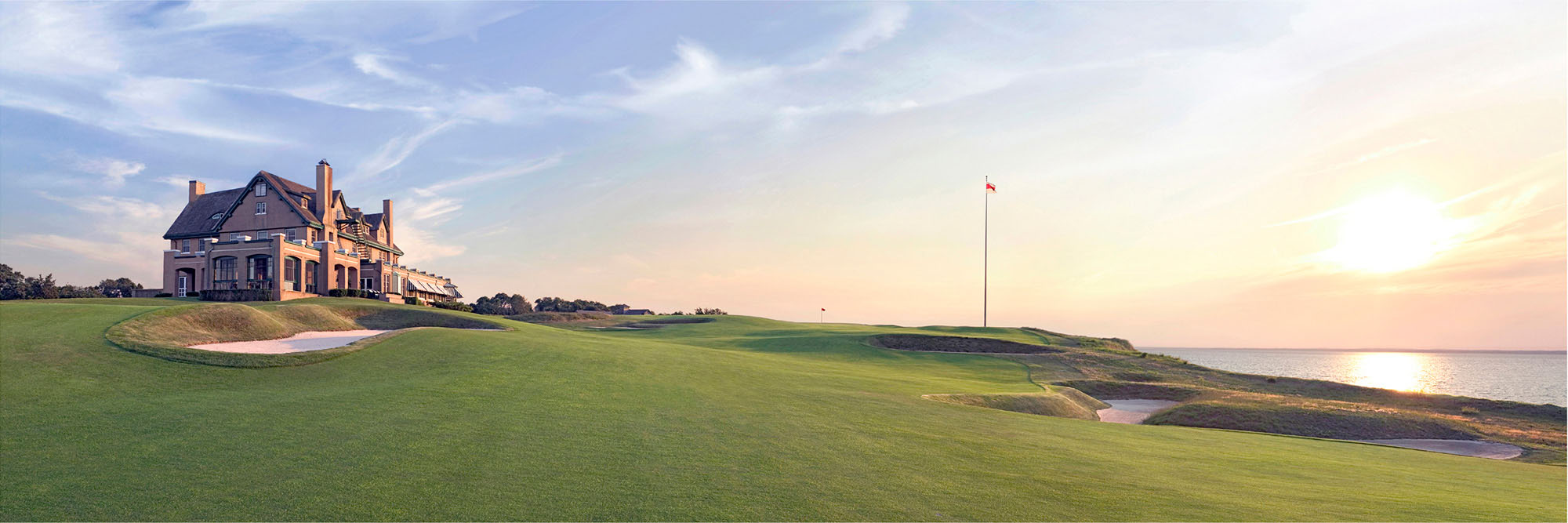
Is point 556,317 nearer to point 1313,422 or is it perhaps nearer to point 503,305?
point 503,305

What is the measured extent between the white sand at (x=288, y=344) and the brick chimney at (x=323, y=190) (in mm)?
34124

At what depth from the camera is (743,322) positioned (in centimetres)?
7225

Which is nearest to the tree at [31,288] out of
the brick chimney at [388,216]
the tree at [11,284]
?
the tree at [11,284]

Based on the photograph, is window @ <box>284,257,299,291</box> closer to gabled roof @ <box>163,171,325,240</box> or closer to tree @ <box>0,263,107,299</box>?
gabled roof @ <box>163,171,325,240</box>

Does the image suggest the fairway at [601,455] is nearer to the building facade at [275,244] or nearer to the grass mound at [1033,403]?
the grass mound at [1033,403]

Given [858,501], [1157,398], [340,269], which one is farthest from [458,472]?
[340,269]

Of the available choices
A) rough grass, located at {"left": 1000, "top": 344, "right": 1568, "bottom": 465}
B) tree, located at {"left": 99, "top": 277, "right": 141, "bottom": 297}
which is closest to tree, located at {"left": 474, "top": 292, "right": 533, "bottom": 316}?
tree, located at {"left": 99, "top": 277, "right": 141, "bottom": 297}

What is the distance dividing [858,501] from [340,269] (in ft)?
203

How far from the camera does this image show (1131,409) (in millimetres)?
30859

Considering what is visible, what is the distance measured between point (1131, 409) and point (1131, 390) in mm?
4588

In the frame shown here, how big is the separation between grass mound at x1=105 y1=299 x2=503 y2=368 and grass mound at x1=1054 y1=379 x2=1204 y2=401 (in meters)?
32.0

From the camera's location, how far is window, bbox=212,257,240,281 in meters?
53.3

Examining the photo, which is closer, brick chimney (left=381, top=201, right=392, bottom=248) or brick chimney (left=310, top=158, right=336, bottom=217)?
brick chimney (left=310, top=158, right=336, bottom=217)

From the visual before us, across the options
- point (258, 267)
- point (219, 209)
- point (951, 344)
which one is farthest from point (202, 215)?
point (951, 344)
